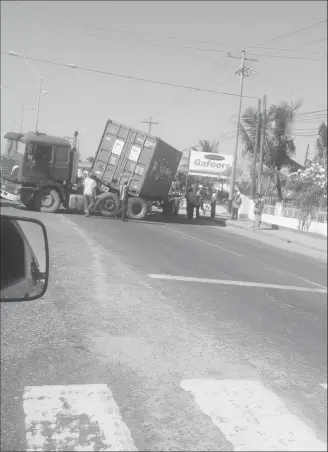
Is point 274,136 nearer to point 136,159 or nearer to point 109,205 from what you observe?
point 136,159

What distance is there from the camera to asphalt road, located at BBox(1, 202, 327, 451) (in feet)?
12.0

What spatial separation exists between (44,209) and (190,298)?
3292 millimetres

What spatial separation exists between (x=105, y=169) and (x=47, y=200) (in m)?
1.39

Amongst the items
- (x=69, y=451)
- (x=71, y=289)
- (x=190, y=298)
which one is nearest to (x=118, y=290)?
(x=71, y=289)

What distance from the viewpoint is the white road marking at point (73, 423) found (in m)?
3.35

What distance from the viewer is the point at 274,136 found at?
15.7 ft

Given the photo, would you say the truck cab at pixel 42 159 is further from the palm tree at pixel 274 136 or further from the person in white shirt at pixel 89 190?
the palm tree at pixel 274 136

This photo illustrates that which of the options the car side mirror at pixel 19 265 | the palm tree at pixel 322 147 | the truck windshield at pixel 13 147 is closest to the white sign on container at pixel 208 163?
the truck windshield at pixel 13 147

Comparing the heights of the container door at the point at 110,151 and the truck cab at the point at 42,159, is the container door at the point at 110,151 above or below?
above

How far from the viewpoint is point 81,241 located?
6.38 m

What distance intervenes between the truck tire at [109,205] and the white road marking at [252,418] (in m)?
1.94

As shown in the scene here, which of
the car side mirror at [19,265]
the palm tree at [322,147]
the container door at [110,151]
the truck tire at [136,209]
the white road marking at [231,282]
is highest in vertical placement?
the palm tree at [322,147]

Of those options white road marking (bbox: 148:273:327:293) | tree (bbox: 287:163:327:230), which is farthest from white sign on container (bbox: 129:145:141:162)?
tree (bbox: 287:163:327:230)

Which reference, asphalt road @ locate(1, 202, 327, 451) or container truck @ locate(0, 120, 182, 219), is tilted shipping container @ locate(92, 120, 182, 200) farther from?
asphalt road @ locate(1, 202, 327, 451)
